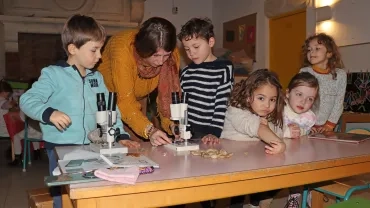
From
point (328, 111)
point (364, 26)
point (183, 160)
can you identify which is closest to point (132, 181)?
point (183, 160)

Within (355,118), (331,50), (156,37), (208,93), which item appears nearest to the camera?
(156,37)

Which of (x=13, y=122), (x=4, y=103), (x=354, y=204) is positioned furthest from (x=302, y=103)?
(x=4, y=103)

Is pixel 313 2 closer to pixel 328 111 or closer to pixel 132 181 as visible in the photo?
pixel 328 111

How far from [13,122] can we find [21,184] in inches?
45.7

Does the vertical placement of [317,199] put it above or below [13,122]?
below

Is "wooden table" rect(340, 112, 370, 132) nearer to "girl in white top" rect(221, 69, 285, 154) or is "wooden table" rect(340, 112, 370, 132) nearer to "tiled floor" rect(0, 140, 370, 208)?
"tiled floor" rect(0, 140, 370, 208)

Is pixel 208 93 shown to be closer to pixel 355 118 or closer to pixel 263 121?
pixel 263 121

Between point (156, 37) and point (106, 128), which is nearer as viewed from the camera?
point (106, 128)

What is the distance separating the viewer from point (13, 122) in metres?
4.72

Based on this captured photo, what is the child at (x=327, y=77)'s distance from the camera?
109 inches

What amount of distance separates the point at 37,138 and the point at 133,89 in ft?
9.99

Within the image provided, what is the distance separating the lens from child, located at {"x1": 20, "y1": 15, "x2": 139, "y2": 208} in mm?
1738

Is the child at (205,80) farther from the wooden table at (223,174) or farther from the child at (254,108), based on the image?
the wooden table at (223,174)

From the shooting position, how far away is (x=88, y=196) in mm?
1008
